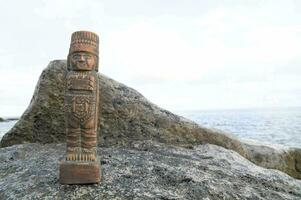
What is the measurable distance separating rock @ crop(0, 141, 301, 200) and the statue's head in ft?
5.20

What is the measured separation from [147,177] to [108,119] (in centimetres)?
293

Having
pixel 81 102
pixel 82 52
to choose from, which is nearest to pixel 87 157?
pixel 81 102

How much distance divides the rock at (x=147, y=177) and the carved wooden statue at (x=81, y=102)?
368 millimetres

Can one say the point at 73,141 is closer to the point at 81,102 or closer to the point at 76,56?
the point at 81,102

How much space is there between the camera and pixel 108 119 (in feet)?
26.6

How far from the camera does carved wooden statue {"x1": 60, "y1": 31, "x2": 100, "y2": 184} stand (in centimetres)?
509

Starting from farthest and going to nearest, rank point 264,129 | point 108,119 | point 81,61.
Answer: point 264,129 → point 108,119 → point 81,61

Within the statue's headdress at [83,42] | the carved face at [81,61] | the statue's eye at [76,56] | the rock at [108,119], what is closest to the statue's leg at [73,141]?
the carved face at [81,61]

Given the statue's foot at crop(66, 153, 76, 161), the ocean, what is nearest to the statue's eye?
the statue's foot at crop(66, 153, 76, 161)

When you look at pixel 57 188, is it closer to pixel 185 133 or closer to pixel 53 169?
pixel 53 169

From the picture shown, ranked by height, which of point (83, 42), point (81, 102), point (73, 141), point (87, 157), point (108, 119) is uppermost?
point (83, 42)

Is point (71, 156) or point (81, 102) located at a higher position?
point (81, 102)

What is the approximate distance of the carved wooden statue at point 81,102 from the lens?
5090mm

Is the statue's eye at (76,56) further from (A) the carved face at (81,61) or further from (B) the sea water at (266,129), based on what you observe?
(B) the sea water at (266,129)
